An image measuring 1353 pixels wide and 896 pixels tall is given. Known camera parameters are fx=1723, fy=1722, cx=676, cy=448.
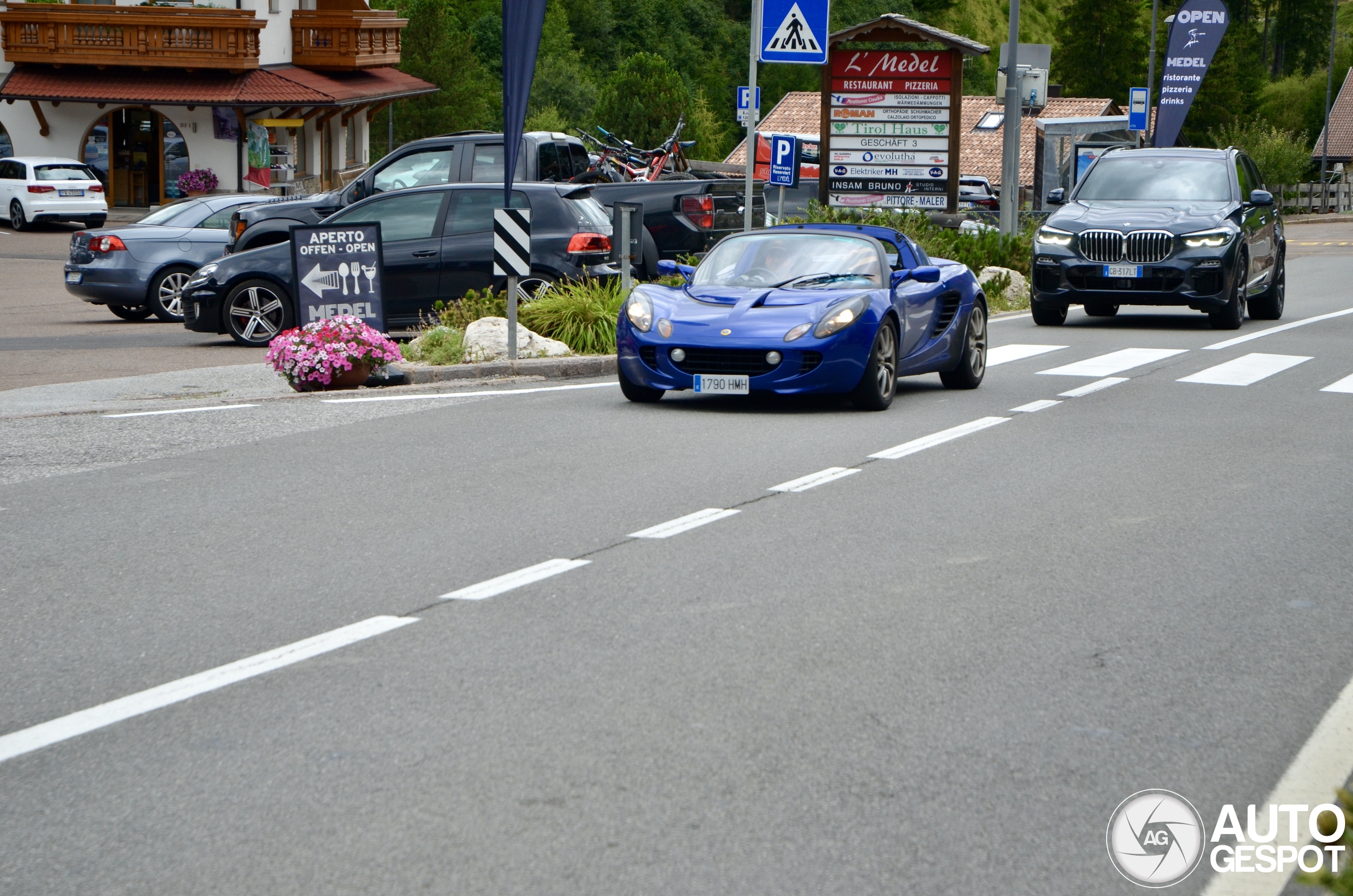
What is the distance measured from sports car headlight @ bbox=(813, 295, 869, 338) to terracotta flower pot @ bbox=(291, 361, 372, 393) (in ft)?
13.3

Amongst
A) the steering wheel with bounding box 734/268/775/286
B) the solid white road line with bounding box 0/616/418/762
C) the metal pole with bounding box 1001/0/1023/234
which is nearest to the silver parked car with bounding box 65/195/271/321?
the steering wheel with bounding box 734/268/775/286

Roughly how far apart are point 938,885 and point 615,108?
7087cm

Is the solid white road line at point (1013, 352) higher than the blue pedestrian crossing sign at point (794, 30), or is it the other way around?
the blue pedestrian crossing sign at point (794, 30)

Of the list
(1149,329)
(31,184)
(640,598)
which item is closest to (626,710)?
(640,598)

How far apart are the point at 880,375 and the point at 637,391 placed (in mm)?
1699

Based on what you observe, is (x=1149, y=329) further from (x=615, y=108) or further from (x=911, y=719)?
(x=615, y=108)

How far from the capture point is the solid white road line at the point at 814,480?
8.70 meters

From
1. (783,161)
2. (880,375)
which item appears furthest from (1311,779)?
(783,161)

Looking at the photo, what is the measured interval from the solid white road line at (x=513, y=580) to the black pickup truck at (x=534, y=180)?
13.6 meters

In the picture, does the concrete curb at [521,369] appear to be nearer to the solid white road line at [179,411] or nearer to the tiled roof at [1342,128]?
the solid white road line at [179,411]

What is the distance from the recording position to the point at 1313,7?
135 m

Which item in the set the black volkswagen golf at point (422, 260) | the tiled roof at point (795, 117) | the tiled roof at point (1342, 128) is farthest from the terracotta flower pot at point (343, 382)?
the tiled roof at point (1342, 128)

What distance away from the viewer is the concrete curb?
14.0 metres

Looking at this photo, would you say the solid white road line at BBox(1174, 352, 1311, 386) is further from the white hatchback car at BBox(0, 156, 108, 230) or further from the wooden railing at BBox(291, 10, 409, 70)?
the wooden railing at BBox(291, 10, 409, 70)
